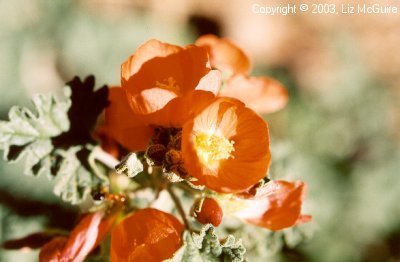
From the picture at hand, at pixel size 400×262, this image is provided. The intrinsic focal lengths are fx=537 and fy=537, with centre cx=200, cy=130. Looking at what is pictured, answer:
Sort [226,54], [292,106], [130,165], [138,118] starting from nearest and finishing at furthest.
→ [130,165] < [138,118] < [226,54] < [292,106]

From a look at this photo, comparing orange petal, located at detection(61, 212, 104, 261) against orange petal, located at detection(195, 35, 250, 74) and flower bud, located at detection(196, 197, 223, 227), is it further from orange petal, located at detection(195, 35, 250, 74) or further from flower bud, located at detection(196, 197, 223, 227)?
orange petal, located at detection(195, 35, 250, 74)

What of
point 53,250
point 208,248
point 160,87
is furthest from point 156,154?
point 53,250

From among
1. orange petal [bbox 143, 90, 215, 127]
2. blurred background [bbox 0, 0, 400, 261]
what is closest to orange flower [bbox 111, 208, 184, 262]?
orange petal [bbox 143, 90, 215, 127]

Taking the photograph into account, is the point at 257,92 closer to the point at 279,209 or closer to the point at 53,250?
the point at 279,209

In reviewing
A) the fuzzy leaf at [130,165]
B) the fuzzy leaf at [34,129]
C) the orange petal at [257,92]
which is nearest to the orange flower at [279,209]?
the orange petal at [257,92]

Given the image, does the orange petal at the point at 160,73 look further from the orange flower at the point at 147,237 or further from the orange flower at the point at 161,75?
the orange flower at the point at 147,237
